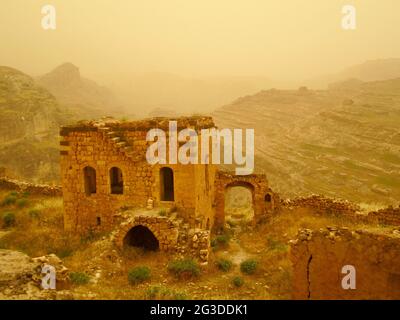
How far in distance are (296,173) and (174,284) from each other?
2799 centimetres

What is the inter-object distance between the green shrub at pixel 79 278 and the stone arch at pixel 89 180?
533 cm

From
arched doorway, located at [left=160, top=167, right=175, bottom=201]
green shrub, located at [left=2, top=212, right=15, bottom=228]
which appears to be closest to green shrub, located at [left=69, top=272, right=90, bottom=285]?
arched doorway, located at [left=160, top=167, right=175, bottom=201]

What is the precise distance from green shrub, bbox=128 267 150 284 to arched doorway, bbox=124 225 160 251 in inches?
97.1

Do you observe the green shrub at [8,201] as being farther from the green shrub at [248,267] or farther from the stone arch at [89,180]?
the green shrub at [248,267]

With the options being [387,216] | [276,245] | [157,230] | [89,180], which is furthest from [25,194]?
[387,216]

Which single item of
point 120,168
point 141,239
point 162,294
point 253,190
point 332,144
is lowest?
point 141,239

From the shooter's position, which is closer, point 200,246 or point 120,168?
point 200,246

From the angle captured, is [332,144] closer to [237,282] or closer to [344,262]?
[237,282]

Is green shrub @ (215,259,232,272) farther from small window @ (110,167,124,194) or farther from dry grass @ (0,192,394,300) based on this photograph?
small window @ (110,167,124,194)

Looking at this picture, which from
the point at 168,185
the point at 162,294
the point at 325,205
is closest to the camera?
the point at 162,294

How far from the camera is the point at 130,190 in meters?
14.8

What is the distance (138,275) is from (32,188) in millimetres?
15162

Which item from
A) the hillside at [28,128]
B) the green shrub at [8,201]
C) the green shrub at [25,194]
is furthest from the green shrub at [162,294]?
the hillside at [28,128]

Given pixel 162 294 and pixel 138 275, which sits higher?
pixel 162 294
